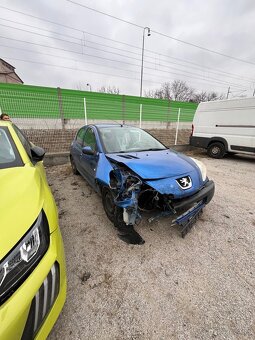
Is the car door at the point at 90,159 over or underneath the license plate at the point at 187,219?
over

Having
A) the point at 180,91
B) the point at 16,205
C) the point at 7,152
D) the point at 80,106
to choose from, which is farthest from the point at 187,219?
the point at 180,91

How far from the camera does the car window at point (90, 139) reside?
128 inches

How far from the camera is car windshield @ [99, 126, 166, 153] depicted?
3.05 m

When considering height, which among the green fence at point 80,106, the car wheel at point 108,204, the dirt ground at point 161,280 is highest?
the green fence at point 80,106

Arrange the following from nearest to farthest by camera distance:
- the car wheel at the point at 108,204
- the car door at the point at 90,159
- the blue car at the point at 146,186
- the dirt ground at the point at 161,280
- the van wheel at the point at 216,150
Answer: the dirt ground at the point at 161,280 < the blue car at the point at 146,186 < the car wheel at the point at 108,204 < the car door at the point at 90,159 < the van wheel at the point at 216,150

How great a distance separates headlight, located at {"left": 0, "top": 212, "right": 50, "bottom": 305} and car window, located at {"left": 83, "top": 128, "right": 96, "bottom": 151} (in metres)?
2.14

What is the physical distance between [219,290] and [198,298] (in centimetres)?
25

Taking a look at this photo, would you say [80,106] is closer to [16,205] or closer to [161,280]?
[16,205]

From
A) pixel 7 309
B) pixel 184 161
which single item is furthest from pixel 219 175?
pixel 7 309

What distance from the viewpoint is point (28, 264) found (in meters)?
0.99

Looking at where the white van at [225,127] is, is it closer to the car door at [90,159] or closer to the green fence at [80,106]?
the green fence at [80,106]

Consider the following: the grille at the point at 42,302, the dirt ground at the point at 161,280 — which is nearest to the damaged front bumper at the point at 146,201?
the dirt ground at the point at 161,280

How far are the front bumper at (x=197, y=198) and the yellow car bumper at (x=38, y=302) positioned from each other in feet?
4.68

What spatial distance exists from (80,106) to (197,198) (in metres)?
6.35
